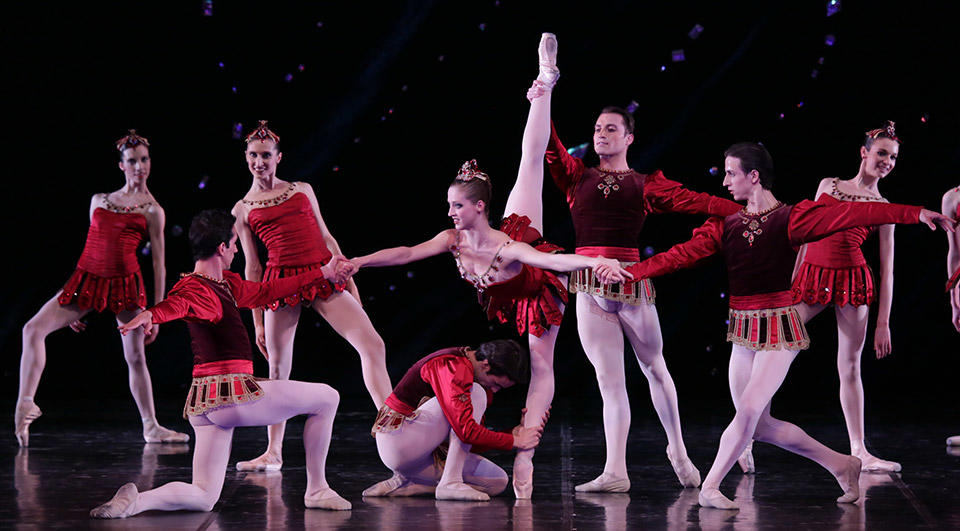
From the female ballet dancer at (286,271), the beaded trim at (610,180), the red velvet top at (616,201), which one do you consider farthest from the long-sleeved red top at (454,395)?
the beaded trim at (610,180)

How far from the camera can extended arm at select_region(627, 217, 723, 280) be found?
3443mm

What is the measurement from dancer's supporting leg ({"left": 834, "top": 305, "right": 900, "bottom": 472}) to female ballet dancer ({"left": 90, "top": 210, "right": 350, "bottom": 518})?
7.03 ft

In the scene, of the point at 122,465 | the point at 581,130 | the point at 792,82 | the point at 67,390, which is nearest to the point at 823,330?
the point at 792,82

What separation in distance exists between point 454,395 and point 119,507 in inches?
42.1

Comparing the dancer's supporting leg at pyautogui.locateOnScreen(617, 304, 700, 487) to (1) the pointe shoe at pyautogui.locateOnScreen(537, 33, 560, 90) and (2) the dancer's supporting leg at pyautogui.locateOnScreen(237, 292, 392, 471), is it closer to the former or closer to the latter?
(1) the pointe shoe at pyautogui.locateOnScreen(537, 33, 560, 90)

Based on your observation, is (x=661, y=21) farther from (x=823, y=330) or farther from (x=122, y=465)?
(x=122, y=465)

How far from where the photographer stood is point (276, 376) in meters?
4.36

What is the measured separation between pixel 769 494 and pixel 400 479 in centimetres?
127

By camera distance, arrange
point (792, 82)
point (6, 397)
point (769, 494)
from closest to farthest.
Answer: point (769, 494), point (792, 82), point (6, 397)

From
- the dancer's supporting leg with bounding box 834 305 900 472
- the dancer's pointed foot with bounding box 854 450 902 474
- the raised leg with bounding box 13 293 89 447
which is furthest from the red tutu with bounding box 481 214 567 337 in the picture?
the raised leg with bounding box 13 293 89 447

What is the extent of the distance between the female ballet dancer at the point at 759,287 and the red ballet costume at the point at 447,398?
2.15 feet

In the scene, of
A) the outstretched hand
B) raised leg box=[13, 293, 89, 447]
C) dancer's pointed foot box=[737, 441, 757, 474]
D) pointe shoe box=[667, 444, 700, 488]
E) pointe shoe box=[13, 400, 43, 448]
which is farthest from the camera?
raised leg box=[13, 293, 89, 447]

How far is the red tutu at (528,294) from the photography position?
3.75 metres

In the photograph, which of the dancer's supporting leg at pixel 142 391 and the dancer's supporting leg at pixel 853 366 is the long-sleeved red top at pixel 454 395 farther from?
the dancer's supporting leg at pixel 142 391
